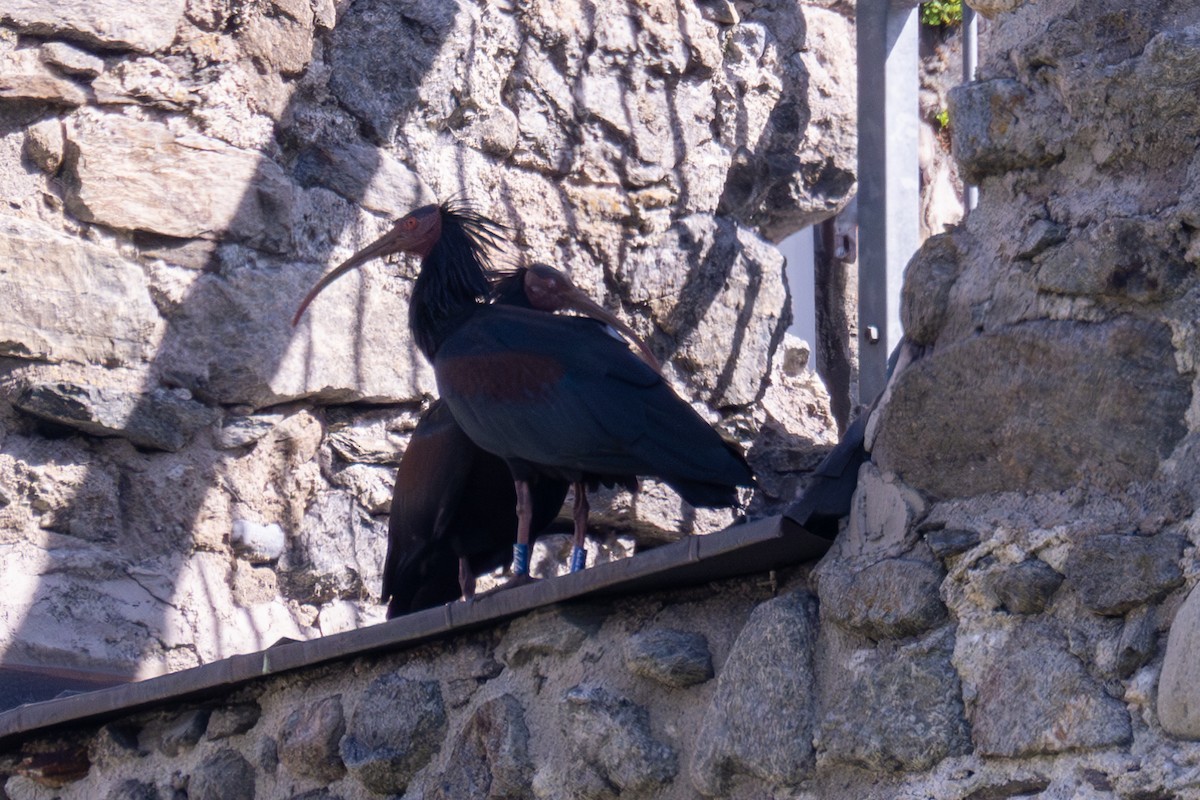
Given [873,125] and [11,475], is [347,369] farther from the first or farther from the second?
[873,125]

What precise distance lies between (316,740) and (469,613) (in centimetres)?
41

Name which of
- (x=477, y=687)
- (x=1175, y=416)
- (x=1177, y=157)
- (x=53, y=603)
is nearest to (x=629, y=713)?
(x=477, y=687)

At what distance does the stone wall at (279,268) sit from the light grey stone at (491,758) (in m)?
1.68

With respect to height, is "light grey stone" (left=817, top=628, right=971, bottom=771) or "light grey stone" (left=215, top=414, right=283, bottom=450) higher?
"light grey stone" (left=215, top=414, right=283, bottom=450)

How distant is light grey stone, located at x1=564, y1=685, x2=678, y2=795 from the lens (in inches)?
92.0

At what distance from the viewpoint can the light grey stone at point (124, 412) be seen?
4.11m

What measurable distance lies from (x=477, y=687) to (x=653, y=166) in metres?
2.89

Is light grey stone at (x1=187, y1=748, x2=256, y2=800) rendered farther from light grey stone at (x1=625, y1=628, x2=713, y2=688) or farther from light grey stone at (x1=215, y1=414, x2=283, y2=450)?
light grey stone at (x1=215, y1=414, x2=283, y2=450)

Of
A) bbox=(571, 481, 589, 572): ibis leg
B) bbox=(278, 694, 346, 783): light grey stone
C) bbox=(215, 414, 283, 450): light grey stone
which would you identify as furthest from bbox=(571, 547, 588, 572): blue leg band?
bbox=(215, 414, 283, 450): light grey stone

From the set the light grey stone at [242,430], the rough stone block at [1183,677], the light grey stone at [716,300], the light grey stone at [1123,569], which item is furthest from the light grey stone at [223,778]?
the light grey stone at [716,300]

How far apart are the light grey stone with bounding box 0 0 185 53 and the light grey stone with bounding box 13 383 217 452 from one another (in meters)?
0.94

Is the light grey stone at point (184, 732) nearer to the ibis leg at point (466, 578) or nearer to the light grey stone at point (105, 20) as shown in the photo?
the ibis leg at point (466, 578)

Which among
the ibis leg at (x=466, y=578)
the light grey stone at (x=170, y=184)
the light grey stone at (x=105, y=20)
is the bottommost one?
the ibis leg at (x=466, y=578)

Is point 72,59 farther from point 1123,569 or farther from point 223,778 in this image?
point 1123,569
